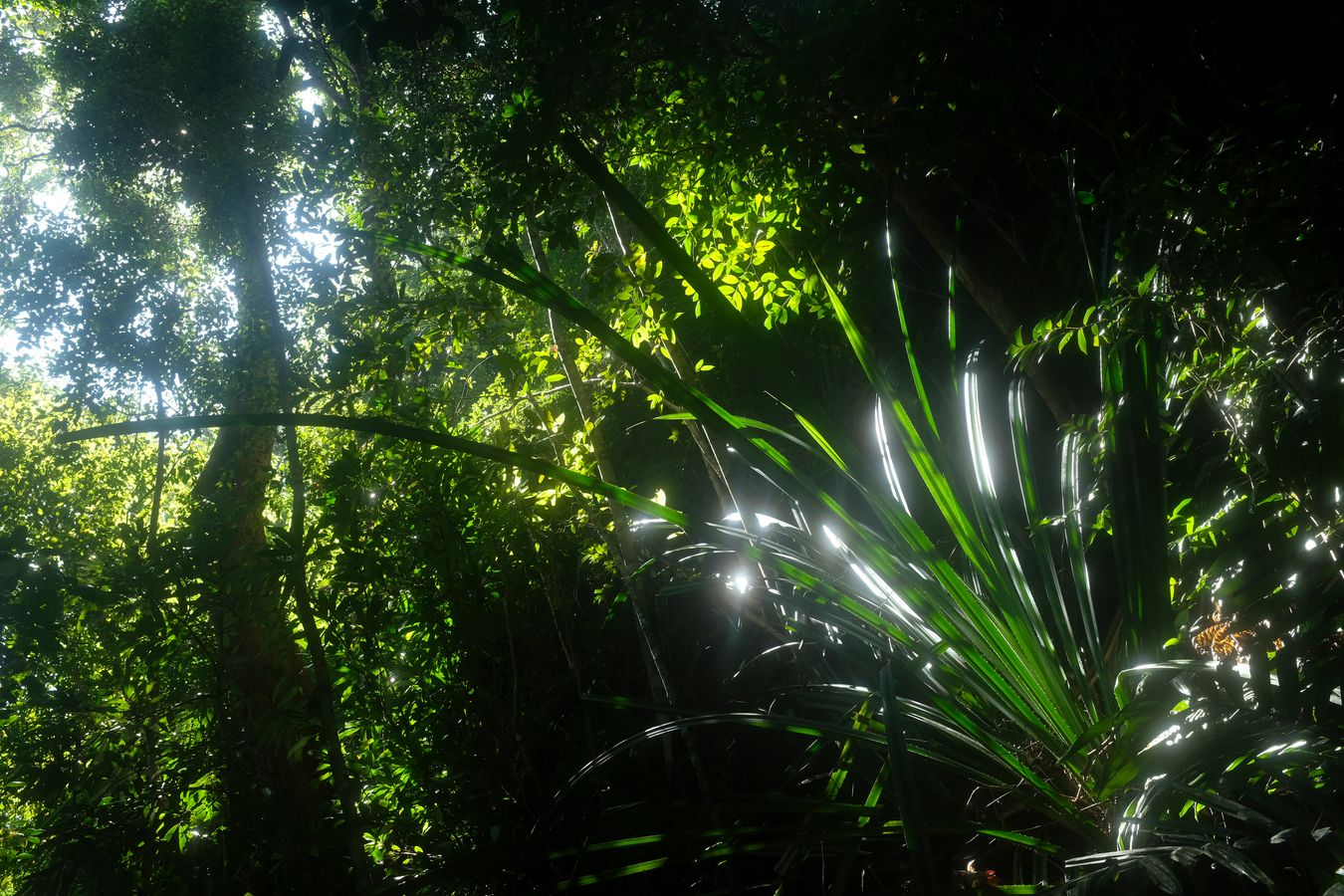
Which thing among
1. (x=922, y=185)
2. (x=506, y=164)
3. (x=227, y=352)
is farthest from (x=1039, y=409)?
(x=227, y=352)

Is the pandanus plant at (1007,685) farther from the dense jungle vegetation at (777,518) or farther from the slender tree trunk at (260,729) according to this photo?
the slender tree trunk at (260,729)

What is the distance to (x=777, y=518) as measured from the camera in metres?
2.04

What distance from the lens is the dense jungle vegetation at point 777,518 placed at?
862 millimetres

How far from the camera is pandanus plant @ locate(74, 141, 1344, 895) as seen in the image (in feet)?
2.38

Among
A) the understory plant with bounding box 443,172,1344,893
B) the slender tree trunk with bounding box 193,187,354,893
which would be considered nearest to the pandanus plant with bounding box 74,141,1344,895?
the understory plant with bounding box 443,172,1344,893

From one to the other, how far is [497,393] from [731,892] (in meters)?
1.90

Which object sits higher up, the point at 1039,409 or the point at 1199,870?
the point at 1039,409

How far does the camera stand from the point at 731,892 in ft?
2.78

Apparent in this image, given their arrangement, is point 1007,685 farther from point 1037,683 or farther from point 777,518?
point 777,518

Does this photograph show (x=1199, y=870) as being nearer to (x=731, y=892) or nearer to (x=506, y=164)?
(x=731, y=892)

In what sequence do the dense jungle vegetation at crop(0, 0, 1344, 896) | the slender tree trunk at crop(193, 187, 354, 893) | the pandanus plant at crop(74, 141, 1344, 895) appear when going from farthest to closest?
1. the slender tree trunk at crop(193, 187, 354, 893)
2. the dense jungle vegetation at crop(0, 0, 1344, 896)
3. the pandanus plant at crop(74, 141, 1344, 895)

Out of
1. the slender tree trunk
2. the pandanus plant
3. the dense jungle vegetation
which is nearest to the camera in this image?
the pandanus plant

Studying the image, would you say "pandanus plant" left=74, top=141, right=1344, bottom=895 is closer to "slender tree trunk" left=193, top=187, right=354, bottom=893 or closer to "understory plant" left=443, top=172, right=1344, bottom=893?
"understory plant" left=443, top=172, right=1344, bottom=893

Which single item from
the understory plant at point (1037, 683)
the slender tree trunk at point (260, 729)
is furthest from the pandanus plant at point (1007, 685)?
the slender tree trunk at point (260, 729)
